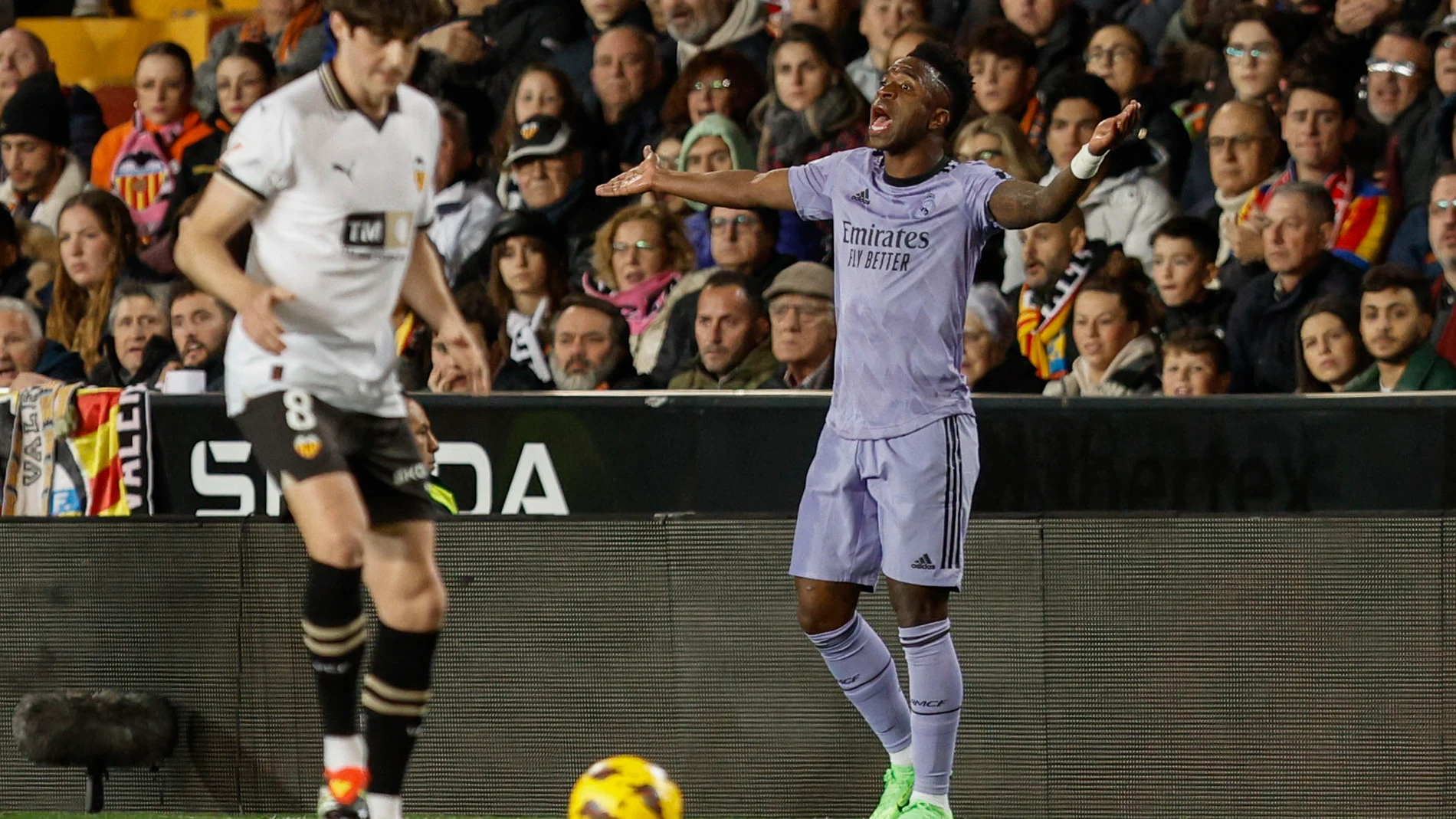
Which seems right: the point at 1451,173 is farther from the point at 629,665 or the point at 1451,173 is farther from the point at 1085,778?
the point at 629,665

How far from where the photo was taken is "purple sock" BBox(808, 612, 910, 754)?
581cm

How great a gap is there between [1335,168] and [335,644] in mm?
4493

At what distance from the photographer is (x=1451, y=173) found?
731 centimetres

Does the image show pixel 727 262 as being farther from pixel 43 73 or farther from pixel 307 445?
pixel 43 73

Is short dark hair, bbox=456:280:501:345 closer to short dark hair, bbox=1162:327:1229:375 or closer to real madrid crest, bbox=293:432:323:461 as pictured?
short dark hair, bbox=1162:327:1229:375

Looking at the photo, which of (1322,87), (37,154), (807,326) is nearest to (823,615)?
(807,326)

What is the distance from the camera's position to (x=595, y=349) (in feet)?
26.0

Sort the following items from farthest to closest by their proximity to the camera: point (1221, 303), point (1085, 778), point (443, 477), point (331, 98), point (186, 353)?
1. point (186, 353)
2. point (1221, 303)
3. point (443, 477)
4. point (1085, 778)
5. point (331, 98)

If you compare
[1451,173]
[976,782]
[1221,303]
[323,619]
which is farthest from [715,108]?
→ [323,619]

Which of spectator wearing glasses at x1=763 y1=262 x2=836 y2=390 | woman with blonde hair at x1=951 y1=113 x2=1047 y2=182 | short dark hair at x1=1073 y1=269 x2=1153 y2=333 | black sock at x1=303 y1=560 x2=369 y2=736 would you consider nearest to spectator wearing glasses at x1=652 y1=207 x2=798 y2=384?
spectator wearing glasses at x1=763 y1=262 x2=836 y2=390

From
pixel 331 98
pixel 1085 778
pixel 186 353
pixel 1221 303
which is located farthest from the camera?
pixel 186 353

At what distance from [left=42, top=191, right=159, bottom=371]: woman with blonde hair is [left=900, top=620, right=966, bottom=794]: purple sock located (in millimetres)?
4773

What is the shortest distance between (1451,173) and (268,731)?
442 centimetres

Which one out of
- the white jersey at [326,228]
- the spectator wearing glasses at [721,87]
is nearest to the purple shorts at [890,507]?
the white jersey at [326,228]
